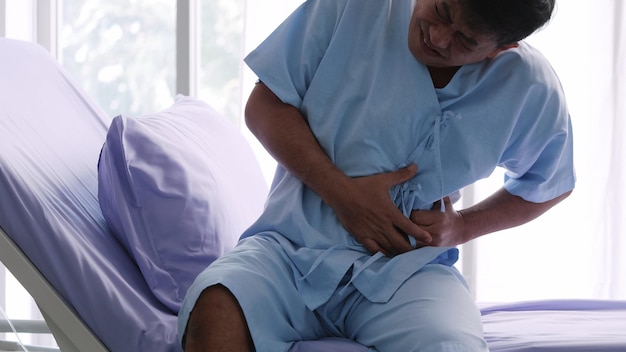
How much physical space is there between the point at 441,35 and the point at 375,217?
1.02ft

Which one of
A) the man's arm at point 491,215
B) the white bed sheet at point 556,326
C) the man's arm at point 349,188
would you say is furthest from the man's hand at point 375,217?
the white bed sheet at point 556,326

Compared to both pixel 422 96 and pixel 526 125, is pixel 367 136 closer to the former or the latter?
pixel 422 96

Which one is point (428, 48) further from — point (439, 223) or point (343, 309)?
point (343, 309)

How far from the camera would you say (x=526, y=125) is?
150 centimetres

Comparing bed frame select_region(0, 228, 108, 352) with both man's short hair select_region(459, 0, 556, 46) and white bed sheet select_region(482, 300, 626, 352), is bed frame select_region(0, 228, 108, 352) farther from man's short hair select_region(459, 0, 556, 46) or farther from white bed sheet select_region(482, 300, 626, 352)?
man's short hair select_region(459, 0, 556, 46)

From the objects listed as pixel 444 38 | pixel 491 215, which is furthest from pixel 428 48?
pixel 491 215

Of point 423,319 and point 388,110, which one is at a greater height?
point 388,110

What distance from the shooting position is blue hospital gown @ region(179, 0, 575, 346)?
4.79 feet

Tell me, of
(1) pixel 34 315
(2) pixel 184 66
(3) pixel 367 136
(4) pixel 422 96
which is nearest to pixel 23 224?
(3) pixel 367 136

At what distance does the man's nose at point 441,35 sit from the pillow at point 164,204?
0.52 m

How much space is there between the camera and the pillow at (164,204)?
58.4 inches

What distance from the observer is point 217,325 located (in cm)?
119

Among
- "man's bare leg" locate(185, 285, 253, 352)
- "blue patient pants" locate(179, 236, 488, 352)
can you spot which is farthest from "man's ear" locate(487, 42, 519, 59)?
"man's bare leg" locate(185, 285, 253, 352)

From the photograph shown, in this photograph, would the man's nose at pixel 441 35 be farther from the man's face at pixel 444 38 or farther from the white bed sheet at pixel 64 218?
the white bed sheet at pixel 64 218
